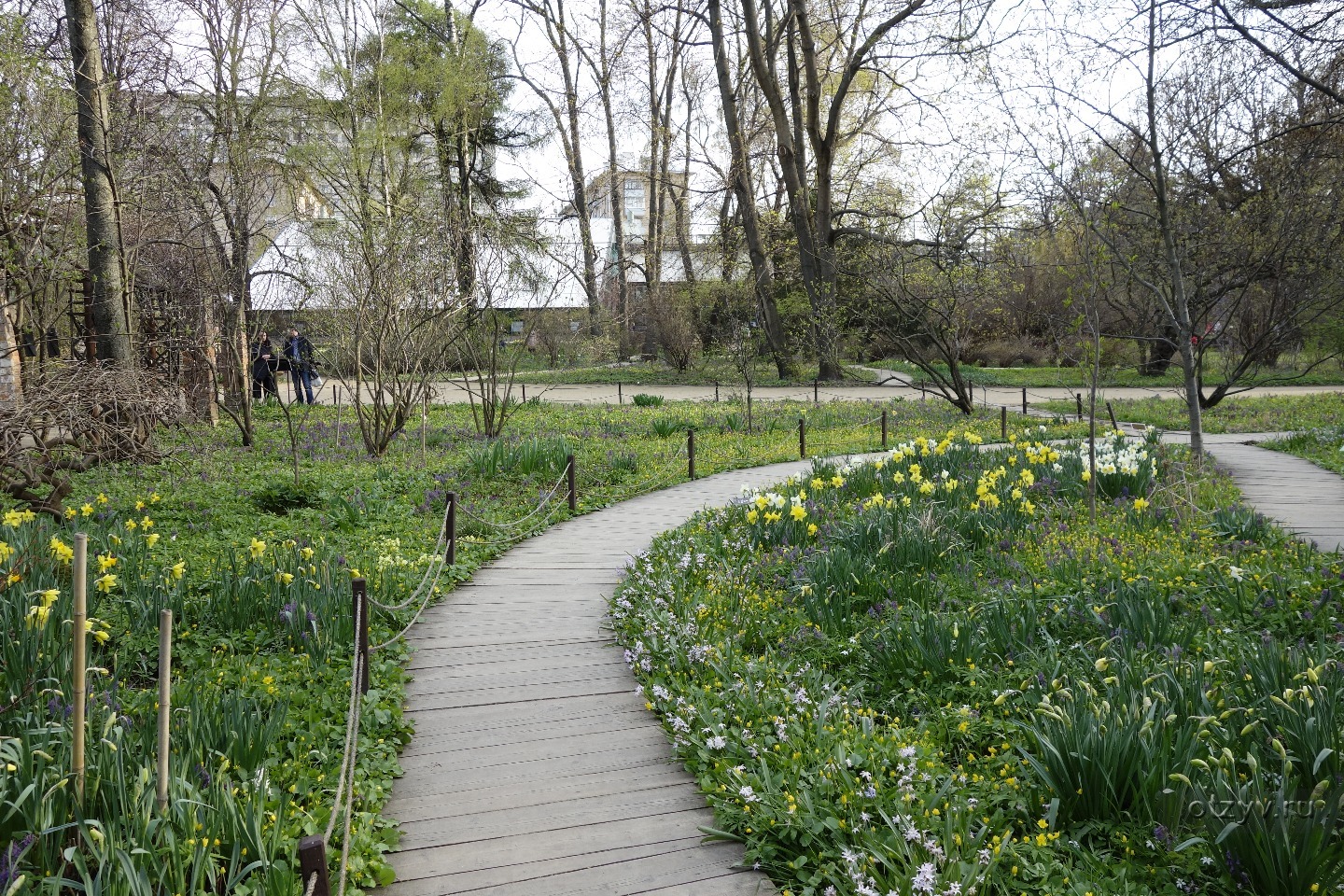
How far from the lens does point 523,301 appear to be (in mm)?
17516

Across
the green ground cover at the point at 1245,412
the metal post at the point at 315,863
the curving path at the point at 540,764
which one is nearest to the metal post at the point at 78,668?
the metal post at the point at 315,863

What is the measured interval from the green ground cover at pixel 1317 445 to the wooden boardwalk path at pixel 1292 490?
0.16m

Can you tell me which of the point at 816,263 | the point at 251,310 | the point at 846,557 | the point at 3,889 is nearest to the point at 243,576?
the point at 3,889

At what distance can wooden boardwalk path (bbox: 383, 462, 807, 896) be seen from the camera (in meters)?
3.21

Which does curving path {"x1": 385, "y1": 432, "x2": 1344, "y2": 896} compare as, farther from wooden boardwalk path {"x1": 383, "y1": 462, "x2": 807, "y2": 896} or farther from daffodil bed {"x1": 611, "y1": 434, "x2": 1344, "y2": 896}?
daffodil bed {"x1": 611, "y1": 434, "x2": 1344, "y2": 896}

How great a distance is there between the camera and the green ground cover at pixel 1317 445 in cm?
1119

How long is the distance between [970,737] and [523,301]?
48.3 ft

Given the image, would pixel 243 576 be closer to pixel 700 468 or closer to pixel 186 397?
pixel 700 468

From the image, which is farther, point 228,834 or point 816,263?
point 816,263

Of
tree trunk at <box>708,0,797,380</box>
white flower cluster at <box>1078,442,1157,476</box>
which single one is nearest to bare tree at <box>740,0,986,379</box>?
tree trunk at <box>708,0,797,380</box>

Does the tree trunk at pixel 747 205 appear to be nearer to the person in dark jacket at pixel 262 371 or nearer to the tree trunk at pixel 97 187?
the person in dark jacket at pixel 262 371

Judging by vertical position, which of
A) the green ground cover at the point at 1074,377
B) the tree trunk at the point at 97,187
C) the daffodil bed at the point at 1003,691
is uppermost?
the tree trunk at the point at 97,187

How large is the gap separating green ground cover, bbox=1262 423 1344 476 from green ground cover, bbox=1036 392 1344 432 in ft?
6.12

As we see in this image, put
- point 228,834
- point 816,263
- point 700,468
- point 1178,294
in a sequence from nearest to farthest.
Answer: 1. point 228,834
2. point 1178,294
3. point 700,468
4. point 816,263
